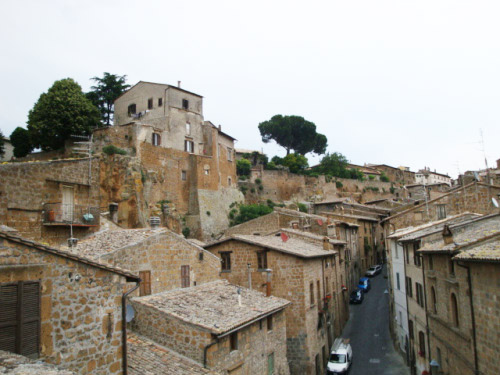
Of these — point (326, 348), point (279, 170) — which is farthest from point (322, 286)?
point (279, 170)

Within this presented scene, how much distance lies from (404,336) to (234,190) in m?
36.1

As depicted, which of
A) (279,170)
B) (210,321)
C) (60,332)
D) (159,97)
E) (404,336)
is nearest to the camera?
(60,332)

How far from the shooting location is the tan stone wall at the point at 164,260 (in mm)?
15391

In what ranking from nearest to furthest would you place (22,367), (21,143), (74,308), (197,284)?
(22,367)
(74,308)
(197,284)
(21,143)

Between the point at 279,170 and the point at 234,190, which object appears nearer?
the point at 234,190

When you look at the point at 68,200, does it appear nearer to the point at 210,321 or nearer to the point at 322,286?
the point at 210,321

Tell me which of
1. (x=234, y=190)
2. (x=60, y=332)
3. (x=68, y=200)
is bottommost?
(x=60, y=332)

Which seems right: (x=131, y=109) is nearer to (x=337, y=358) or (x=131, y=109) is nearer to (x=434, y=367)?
(x=337, y=358)

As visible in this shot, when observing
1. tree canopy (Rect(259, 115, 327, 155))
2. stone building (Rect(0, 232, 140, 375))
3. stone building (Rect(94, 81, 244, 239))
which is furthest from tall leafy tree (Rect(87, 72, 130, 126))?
stone building (Rect(0, 232, 140, 375))

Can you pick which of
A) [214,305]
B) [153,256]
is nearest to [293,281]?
[214,305]

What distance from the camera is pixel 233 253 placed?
79.5 feet

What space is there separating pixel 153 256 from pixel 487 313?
11.8 meters

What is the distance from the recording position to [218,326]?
523 inches

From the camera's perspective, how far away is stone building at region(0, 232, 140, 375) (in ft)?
24.3
